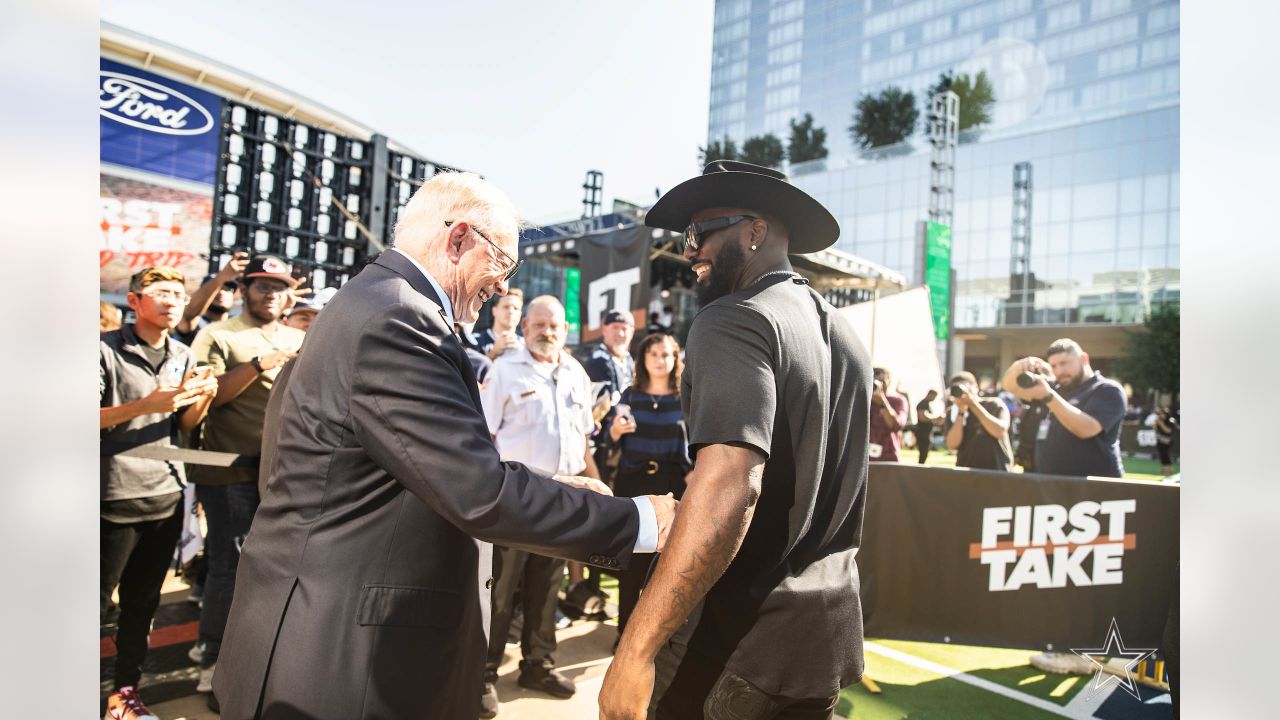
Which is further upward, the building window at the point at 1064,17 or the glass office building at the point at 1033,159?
the building window at the point at 1064,17

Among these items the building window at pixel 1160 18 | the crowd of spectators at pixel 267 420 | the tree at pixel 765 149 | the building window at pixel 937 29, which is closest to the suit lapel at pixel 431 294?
the crowd of spectators at pixel 267 420

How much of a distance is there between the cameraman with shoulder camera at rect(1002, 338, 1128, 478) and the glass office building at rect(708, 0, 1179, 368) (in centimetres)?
3093

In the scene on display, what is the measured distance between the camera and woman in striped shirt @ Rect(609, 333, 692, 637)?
197 inches

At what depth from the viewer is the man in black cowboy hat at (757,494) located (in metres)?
1.48

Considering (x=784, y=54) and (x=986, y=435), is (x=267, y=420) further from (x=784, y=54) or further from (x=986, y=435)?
(x=784, y=54)

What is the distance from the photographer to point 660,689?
5.67 ft

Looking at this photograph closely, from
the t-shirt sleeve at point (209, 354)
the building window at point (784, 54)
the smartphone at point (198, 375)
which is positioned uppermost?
the building window at point (784, 54)

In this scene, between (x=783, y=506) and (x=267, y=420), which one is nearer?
(x=783, y=506)

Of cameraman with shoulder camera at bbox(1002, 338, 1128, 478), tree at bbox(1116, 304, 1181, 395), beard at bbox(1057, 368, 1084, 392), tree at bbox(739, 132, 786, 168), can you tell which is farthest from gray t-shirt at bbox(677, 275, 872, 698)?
tree at bbox(739, 132, 786, 168)

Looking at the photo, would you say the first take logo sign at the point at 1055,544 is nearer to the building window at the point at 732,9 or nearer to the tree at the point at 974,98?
the tree at the point at 974,98

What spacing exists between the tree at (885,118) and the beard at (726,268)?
59.5 metres

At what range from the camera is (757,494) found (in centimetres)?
151

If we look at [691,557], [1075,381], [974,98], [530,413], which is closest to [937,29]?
[974,98]

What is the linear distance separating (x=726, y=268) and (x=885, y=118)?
61116 millimetres
